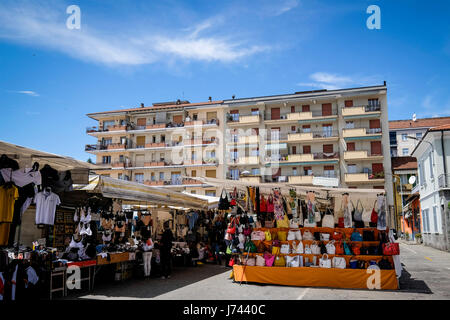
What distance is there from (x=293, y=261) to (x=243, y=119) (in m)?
33.9

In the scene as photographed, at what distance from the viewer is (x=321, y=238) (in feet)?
33.6

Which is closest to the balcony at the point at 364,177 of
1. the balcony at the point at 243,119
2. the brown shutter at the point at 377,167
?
the brown shutter at the point at 377,167

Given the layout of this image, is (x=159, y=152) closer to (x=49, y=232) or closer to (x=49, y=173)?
(x=49, y=232)

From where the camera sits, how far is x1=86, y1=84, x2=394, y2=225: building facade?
39156 mm

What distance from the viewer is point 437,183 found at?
2302 cm

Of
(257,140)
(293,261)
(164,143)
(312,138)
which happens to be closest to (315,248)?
(293,261)

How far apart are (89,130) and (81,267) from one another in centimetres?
4198

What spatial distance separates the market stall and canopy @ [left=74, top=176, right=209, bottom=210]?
7.18 feet

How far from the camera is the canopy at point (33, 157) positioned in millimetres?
7289

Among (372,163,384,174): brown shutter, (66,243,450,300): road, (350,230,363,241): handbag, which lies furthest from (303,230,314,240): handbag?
(372,163,384,174): brown shutter

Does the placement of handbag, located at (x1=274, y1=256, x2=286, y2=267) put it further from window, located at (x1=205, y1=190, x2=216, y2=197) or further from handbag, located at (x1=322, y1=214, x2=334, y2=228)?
window, located at (x1=205, y1=190, x2=216, y2=197)

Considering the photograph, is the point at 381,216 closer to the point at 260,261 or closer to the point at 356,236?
the point at 356,236

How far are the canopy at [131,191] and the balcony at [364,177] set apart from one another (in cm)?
2769

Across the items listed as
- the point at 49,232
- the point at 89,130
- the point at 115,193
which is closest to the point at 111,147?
the point at 89,130
